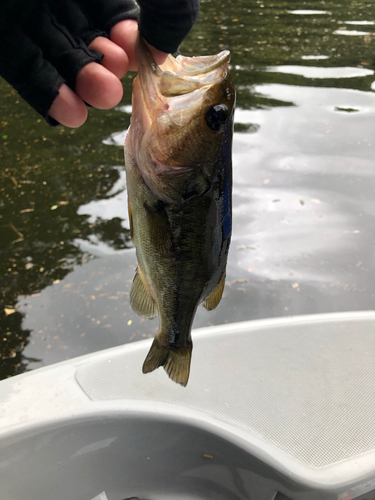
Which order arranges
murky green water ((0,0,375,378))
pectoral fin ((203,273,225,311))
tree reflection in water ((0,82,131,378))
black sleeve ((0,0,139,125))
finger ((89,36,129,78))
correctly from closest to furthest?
black sleeve ((0,0,139,125)), finger ((89,36,129,78)), pectoral fin ((203,273,225,311)), murky green water ((0,0,375,378)), tree reflection in water ((0,82,131,378))

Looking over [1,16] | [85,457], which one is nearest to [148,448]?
[85,457]

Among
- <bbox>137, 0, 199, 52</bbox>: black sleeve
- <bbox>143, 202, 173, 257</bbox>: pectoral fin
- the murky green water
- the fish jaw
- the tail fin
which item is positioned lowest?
the murky green water

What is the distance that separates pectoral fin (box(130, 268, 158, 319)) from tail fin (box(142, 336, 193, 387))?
4.4 inches

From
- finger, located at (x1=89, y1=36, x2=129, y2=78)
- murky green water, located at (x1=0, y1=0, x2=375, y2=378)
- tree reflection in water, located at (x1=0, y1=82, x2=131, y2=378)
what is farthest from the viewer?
tree reflection in water, located at (x1=0, y1=82, x2=131, y2=378)

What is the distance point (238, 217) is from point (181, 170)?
3.43 m

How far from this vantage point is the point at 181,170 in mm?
1324

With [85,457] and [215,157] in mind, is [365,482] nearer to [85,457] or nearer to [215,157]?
[85,457]

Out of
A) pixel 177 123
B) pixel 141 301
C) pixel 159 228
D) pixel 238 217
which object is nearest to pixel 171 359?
pixel 141 301

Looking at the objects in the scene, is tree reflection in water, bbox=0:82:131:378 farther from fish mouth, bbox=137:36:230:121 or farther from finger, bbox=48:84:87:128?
fish mouth, bbox=137:36:230:121

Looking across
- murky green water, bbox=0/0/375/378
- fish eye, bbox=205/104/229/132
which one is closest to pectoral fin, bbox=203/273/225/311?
fish eye, bbox=205/104/229/132

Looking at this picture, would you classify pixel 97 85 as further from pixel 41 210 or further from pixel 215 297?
pixel 41 210

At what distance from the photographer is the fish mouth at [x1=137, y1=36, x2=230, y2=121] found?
1.28 metres

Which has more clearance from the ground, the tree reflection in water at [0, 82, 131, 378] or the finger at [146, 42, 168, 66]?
the finger at [146, 42, 168, 66]

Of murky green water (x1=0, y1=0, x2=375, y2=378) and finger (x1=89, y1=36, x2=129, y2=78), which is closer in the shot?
finger (x1=89, y1=36, x2=129, y2=78)
